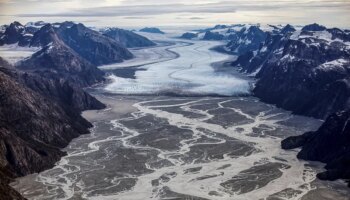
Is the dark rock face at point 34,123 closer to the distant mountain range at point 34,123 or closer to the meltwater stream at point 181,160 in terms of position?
the distant mountain range at point 34,123

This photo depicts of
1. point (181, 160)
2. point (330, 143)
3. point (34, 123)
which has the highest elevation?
point (34, 123)

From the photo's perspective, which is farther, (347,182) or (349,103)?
(349,103)

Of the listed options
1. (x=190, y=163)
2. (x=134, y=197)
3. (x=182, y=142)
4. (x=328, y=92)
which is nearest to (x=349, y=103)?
(x=328, y=92)

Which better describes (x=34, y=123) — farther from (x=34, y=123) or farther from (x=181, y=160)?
(x=181, y=160)

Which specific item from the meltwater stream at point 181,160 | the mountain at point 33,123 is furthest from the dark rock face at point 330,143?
the mountain at point 33,123

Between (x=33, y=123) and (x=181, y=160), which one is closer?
(x=181, y=160)

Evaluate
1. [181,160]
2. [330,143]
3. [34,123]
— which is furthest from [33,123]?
[330,143]

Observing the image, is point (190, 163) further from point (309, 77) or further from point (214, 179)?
point (309, 77)
